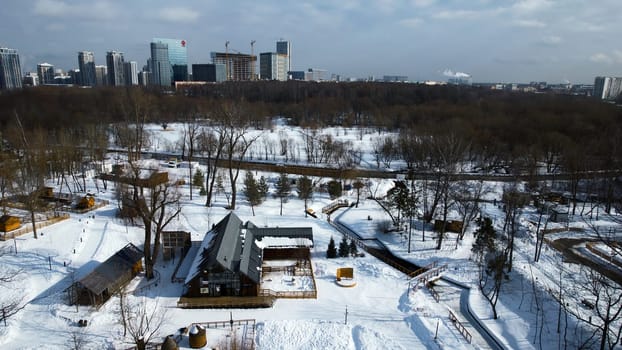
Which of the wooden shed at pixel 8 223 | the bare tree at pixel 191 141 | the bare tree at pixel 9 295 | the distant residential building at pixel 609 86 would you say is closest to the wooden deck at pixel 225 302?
the bare tree at pixel 9 295

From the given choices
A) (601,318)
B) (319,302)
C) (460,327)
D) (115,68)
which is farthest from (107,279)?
(115,68)

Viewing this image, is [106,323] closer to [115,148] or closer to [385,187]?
[385,187]

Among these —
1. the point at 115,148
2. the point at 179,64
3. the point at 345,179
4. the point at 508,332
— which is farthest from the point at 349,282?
the point at 179,64

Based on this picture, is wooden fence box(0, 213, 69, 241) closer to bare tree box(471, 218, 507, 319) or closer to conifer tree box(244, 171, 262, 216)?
conifer tree box(244, 171, 262, 216)

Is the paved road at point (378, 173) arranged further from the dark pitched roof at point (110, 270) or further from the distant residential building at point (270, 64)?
the distant residential building at point (270, 64)

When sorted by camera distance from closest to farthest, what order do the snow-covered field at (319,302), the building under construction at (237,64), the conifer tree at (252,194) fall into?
the snow-covered field at (319,302)
the conifer tree at (252,194)
the building under construction at (237,64)

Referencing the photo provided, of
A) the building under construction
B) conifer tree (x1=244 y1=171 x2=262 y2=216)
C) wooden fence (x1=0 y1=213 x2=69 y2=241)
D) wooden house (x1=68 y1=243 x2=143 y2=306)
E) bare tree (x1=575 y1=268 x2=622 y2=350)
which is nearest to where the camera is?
bare tree (x1=575 y1=268 x2=622 y2=350)

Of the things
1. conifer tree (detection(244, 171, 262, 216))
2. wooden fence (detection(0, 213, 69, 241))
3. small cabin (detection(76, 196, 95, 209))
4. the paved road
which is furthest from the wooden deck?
the paved road
